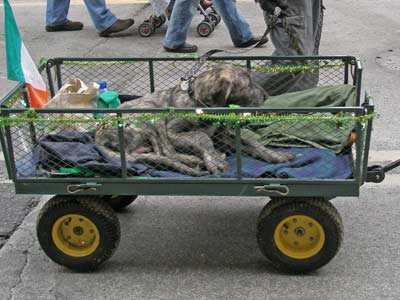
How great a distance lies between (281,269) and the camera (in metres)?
3.65

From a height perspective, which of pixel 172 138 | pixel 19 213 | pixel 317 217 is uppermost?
pixel 172 138

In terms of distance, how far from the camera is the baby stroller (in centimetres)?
885

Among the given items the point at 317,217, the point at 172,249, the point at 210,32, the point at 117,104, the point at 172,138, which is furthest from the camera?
the point at 210,32

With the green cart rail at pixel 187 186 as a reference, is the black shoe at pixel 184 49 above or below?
below

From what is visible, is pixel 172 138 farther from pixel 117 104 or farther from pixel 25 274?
pixel 25 274

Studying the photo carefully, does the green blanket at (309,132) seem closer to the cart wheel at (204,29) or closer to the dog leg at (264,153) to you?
the dog leg at (264,153)

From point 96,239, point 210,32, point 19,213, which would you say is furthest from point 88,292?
point 210,32

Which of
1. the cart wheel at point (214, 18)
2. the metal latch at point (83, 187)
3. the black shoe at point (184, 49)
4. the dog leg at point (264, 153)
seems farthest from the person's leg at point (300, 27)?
the cart wheel at point (214, 18)

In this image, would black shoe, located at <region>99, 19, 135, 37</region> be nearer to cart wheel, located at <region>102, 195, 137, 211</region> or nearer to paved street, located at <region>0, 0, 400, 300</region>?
paved street, located at <region>0, 0, 400, 300</region>

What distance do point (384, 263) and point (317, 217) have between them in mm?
619

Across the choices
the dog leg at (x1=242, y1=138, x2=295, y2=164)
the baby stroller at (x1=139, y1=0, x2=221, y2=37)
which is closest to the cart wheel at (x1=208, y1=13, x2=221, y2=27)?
the baby stroller at (x1=139, y1=0, x2=221, y2=37)

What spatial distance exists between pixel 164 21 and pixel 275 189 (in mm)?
6608

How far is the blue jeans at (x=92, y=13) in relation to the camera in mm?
9195

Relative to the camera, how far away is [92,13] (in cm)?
927
